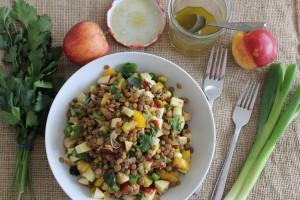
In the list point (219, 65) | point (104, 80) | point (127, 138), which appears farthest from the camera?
point (219, 65)

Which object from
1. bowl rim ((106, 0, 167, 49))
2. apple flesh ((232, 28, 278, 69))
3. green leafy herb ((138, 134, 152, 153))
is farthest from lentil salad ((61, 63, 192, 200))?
apple flesh ((232, 28, 278, 69))

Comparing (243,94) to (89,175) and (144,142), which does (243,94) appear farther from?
(89,175)

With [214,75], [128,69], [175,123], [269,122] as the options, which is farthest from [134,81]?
[269,122]

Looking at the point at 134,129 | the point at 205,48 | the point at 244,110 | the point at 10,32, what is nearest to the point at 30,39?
the point at 10,32

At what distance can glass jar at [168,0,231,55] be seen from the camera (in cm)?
120

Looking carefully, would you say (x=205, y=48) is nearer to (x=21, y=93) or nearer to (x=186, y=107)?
(x=186, y=107)

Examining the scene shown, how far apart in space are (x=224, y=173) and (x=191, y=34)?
0.39m

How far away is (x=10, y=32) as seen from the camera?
1.21 metres

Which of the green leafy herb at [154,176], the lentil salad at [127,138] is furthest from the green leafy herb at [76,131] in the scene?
the green leafy herb at [154,176]

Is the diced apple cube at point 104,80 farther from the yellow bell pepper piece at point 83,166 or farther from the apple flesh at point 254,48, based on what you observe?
the apple flesh at point 254,48

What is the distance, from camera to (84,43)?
118cm

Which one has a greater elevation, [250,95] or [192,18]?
[192,18]

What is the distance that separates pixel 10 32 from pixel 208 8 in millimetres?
565

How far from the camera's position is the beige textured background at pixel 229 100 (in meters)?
1.20
